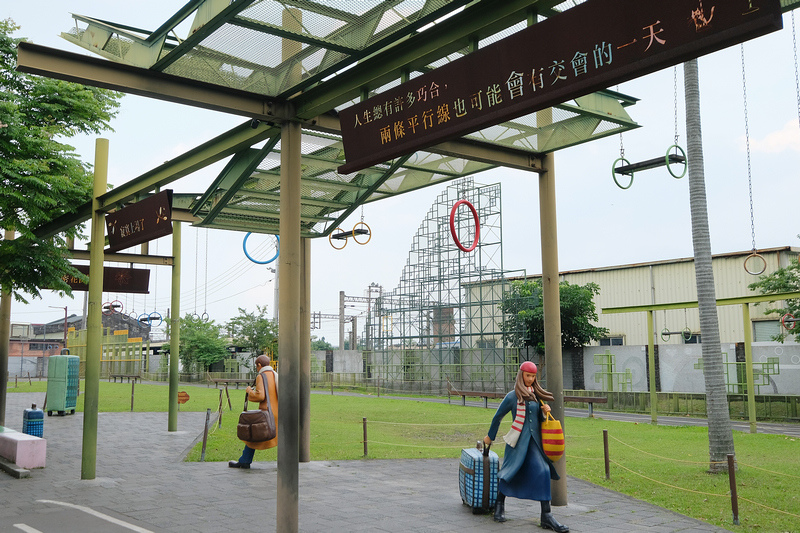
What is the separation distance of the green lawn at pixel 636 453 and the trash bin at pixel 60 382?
2.85 m

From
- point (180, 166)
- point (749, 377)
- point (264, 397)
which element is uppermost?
point (180, 166)

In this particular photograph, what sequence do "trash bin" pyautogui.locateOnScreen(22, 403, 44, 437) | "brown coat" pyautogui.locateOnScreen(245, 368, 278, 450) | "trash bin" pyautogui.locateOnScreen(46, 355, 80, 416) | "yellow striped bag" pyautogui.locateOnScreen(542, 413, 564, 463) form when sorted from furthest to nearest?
1. "trash bin" pyautogui.locateOnScreen(46, 355, 80, 416)
2. "trash bin" pyautogui.locateOnScreen(22, 403, 44, 437)
3. "brown coat" pyautogui.locateOnScreen(245, 368, 278, 450)
4. "yellow striped bag" pyautogui.locateOnScreen(542, 413, 564, 463)

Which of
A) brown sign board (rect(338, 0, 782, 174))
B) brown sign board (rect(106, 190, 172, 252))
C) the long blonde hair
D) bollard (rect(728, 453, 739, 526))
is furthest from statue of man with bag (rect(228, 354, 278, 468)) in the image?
bollard (rect(728, 453, 739, 526))

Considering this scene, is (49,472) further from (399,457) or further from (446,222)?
(446,222)

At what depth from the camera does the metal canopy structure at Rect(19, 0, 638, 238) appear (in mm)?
5629

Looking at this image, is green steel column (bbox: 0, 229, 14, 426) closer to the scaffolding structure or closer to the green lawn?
the green lawn

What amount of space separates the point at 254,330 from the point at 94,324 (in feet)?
136

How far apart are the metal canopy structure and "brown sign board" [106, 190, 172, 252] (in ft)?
1.75

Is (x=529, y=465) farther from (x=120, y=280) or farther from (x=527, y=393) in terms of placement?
(x=120, y=280)

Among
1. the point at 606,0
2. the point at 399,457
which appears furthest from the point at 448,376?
the point at 606,0

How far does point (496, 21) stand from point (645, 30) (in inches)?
66.5

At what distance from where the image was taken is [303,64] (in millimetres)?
6613

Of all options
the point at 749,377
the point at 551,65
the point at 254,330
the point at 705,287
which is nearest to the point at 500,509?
the point at 551,65

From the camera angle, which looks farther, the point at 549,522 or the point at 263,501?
the point at 263,501
